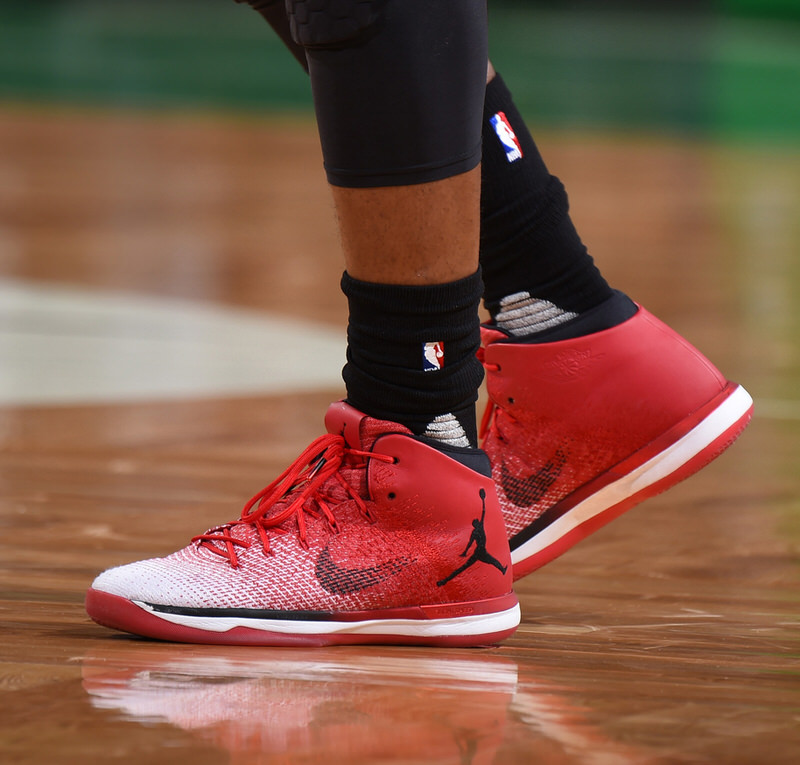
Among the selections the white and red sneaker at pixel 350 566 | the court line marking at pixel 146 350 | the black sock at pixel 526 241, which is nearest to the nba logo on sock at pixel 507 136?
the black sock at pixel 526 241

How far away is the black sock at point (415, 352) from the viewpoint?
776 mm

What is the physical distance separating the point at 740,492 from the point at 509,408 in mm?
398

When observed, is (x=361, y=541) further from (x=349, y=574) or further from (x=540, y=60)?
(x=540, y=60)

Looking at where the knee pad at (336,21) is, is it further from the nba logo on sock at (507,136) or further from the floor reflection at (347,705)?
the floor reflection at (347,705)

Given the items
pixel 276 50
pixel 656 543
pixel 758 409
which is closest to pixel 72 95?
pixel 276 50

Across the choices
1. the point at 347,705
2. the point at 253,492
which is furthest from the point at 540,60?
the point at 347,705

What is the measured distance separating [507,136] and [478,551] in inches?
11.6

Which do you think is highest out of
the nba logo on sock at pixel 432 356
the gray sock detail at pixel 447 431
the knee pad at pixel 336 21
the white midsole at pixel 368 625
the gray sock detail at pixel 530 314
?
the knee pad at pixel 336 21

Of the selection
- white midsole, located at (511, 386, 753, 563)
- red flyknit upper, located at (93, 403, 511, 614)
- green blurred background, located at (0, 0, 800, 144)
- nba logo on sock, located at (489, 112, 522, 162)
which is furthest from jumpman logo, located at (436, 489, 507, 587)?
green blurred background, located at (0, 0, 800, 144)

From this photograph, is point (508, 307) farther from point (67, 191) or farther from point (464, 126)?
point (67, 191)

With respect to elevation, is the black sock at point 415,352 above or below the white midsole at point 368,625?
above

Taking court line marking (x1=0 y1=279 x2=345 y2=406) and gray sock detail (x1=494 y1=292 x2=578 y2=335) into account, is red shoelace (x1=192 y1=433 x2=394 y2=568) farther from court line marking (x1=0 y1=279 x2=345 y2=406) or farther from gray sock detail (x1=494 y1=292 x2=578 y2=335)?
court line marking (x1=0 y1=279 x2=345 y2=406)

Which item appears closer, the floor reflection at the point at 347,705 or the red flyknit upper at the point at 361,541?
the floor reflection at the point at 347,705

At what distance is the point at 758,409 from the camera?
1650 mm
